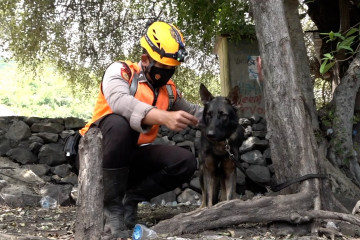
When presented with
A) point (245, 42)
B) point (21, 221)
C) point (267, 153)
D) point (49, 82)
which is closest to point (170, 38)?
point (21, 221)

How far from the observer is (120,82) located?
3943 millimetres

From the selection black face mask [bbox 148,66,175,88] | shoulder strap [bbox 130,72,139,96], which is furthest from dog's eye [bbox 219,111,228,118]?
shoulder strap [bbox 130,72,139,96]

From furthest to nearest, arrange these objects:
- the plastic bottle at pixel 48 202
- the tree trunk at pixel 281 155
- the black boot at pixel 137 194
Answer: the plastic bottle at pixel 48 202 → the black boot at pixel 137 194 → the tree trunk at pixel 281 155

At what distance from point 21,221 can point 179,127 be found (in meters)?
2.27

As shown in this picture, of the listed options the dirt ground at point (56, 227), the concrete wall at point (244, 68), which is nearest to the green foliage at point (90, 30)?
the concrete wall at point (244, 68)

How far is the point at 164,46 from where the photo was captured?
4.02 metres

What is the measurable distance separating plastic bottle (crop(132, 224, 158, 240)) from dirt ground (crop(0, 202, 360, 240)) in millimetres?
179

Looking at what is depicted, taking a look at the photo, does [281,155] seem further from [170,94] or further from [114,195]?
[114,195]

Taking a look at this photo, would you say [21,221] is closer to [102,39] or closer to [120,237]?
[120,237]

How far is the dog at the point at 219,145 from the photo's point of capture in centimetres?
462

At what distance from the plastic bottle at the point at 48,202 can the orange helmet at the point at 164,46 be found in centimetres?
314

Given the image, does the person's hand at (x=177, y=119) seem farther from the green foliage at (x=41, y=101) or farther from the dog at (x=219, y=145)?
the green foliage at (x=41, y=101)

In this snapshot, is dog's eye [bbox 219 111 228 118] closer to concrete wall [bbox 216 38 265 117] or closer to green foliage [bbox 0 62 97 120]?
concrete wall [bbox 216 38 265 117]

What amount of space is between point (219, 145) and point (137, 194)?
0.97 meters
